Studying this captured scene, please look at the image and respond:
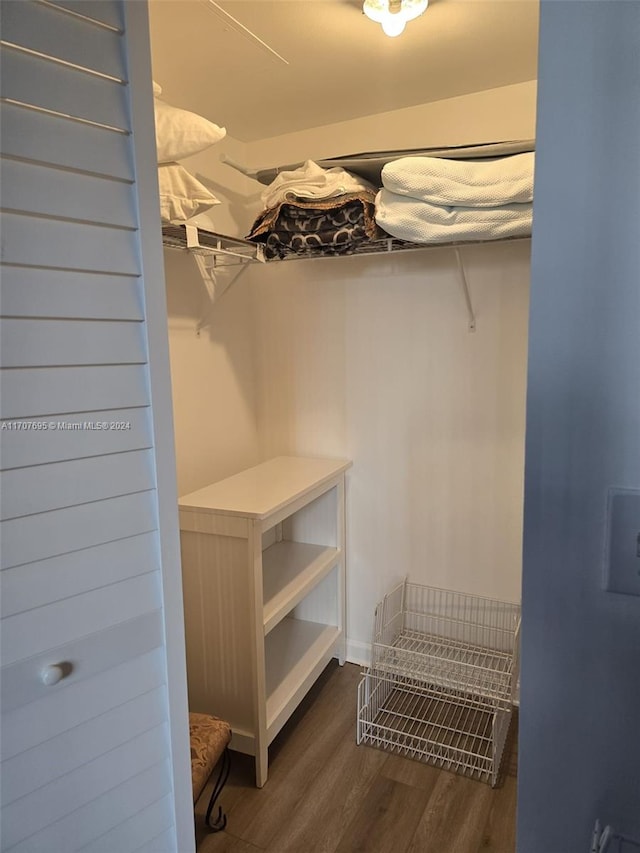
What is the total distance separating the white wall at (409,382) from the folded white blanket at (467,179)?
0.42 meters

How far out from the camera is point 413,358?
2.16 meters

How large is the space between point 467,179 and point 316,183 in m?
0.50

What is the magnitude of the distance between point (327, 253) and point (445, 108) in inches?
26.8

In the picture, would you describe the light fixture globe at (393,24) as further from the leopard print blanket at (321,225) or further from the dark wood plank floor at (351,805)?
the dark wood plank floor at (351,805)

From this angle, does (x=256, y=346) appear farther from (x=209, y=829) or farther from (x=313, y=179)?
(x=209, y=829)

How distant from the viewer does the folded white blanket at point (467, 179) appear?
1.53m

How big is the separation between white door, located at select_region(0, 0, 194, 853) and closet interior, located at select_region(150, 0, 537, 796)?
709mm

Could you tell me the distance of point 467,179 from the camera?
A: 5.10 ft

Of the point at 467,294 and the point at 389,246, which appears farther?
the point at 467,294

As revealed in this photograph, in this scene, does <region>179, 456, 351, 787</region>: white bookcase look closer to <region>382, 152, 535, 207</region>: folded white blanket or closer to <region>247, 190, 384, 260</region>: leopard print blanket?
<region>247, 190, 384, 260</region>: leopard print blanket

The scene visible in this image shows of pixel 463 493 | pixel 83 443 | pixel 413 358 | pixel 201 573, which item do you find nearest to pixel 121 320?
pixel 83 443

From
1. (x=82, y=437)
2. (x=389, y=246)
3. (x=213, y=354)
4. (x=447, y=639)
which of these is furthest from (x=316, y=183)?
(x=447, y=639)

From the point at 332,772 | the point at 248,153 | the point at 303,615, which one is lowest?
the point at 332,772

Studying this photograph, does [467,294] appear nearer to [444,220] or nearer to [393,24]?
[444,220]
